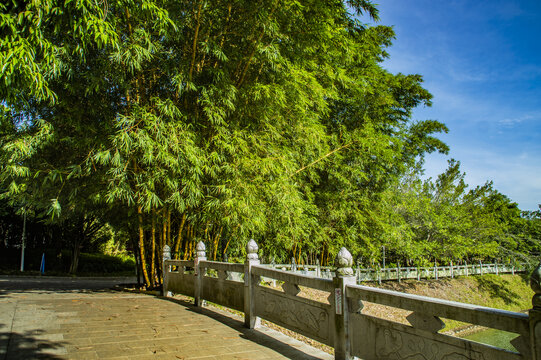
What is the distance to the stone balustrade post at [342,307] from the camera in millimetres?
3234

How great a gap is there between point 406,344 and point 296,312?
1.40 meters

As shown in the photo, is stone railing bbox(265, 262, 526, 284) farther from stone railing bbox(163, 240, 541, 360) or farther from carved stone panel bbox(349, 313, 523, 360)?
carved stone panel bbox(349, 313, 523, 360)

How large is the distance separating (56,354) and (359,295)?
2716 millimetres

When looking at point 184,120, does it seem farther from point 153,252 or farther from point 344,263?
point 344,263

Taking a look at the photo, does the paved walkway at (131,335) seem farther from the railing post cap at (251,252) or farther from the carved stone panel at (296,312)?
the railing post cap at (251,252)

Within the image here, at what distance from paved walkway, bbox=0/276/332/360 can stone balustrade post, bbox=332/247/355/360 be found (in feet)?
1.11

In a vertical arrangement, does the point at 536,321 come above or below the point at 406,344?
above

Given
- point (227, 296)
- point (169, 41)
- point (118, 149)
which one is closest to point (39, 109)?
point (118, 149)

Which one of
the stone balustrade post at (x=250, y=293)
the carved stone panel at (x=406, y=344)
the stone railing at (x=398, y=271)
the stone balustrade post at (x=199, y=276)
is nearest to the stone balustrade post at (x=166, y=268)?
the stone balustrade post at (x=199, y=276)

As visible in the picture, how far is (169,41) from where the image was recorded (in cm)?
703

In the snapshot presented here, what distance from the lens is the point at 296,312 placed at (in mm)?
3918

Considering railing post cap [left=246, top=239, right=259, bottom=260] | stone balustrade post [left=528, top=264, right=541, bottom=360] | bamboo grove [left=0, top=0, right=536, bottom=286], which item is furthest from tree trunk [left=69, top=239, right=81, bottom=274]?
stone balustrade post [left=528, top=264, right=541, bottom=360]

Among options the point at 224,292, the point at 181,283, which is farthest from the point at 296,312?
the point at 181,283

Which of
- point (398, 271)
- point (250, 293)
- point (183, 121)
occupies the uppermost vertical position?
point (183, 121)
